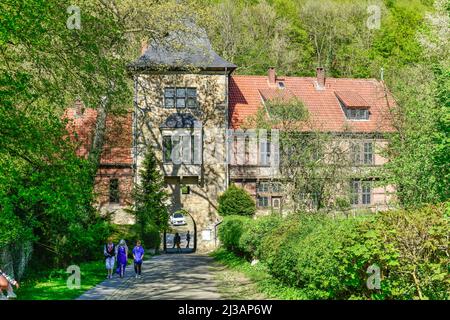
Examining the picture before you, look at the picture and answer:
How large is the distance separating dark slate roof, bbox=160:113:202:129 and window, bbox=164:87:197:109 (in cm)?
70

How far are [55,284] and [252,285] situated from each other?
6.60 meters

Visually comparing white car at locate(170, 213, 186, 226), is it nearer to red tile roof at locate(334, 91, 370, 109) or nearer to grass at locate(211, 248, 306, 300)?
red tile roof at locate(334, 91, 370, 109)

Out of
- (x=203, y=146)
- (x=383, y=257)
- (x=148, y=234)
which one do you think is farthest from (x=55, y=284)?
(x=203, y=146)

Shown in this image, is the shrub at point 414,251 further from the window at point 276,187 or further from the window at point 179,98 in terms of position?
the window at point 179,98

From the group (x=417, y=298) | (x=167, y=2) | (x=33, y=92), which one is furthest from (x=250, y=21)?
(x=417, y=298)

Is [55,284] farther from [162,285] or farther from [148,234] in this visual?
[148,234]

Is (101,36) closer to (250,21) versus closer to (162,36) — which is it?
(162,36)

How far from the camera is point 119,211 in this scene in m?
49.6

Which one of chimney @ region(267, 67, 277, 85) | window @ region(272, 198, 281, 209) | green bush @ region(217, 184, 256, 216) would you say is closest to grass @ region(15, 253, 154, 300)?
green bush @ region(217, 184, 256, 216)

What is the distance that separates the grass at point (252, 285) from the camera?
18.5 meters

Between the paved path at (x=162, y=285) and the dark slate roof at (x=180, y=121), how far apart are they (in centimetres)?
1735

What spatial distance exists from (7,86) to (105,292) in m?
7.12

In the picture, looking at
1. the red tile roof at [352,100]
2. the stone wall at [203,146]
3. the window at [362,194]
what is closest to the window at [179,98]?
the stone wall at [203,146]

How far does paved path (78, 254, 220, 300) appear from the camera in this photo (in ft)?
65.9
